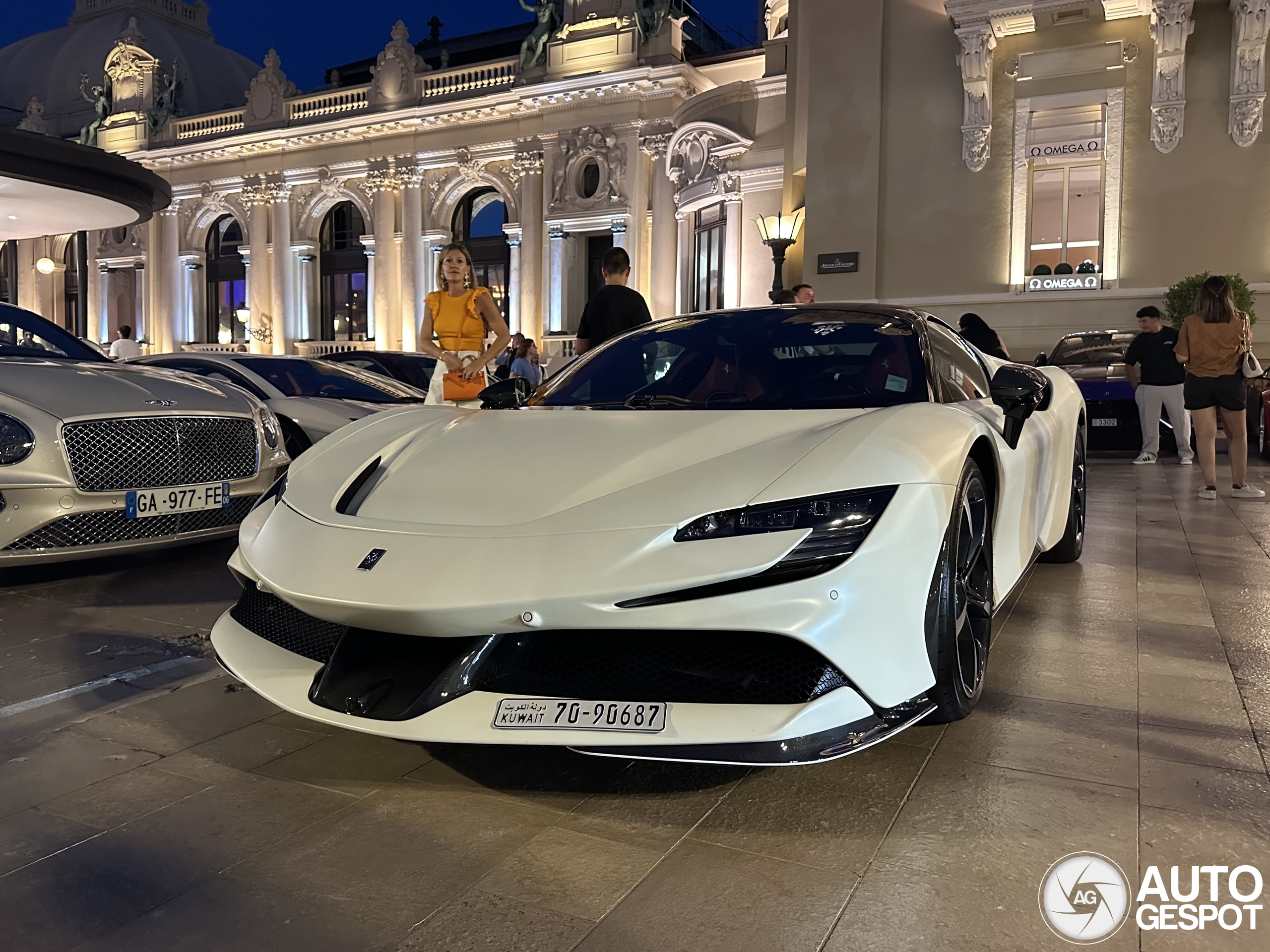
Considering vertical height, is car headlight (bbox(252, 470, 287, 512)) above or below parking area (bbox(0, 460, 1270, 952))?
above

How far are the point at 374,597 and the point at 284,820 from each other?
21.3 inches

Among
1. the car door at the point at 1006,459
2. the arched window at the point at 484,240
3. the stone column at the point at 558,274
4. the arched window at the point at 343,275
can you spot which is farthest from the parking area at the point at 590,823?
the arched window at the point at 343,275

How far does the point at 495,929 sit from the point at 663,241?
26.0m

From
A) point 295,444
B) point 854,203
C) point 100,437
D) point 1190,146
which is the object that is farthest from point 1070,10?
point 100,437

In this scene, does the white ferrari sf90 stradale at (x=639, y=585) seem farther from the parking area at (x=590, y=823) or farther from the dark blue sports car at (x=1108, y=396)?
the dark blue sports car at (x=1108, y=396)

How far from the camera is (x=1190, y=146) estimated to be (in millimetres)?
13906

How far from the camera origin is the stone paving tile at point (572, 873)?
1854 millimetres

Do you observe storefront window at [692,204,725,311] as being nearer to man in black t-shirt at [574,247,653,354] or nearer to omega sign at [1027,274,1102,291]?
omega sign at [1027,274,1102,291]

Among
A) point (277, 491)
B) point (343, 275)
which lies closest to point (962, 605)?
point (277, 491)

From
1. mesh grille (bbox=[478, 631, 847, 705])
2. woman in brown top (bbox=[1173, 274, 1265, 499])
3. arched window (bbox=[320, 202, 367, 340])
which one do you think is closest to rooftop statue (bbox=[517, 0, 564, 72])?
arched window (bbox=[320, 202, 367, 340])

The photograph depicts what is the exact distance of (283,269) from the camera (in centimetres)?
3406

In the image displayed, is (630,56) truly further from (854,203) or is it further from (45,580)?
(45,580)

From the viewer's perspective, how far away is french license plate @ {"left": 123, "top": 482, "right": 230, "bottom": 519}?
14.7 feet

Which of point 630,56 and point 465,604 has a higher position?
point 630,56
